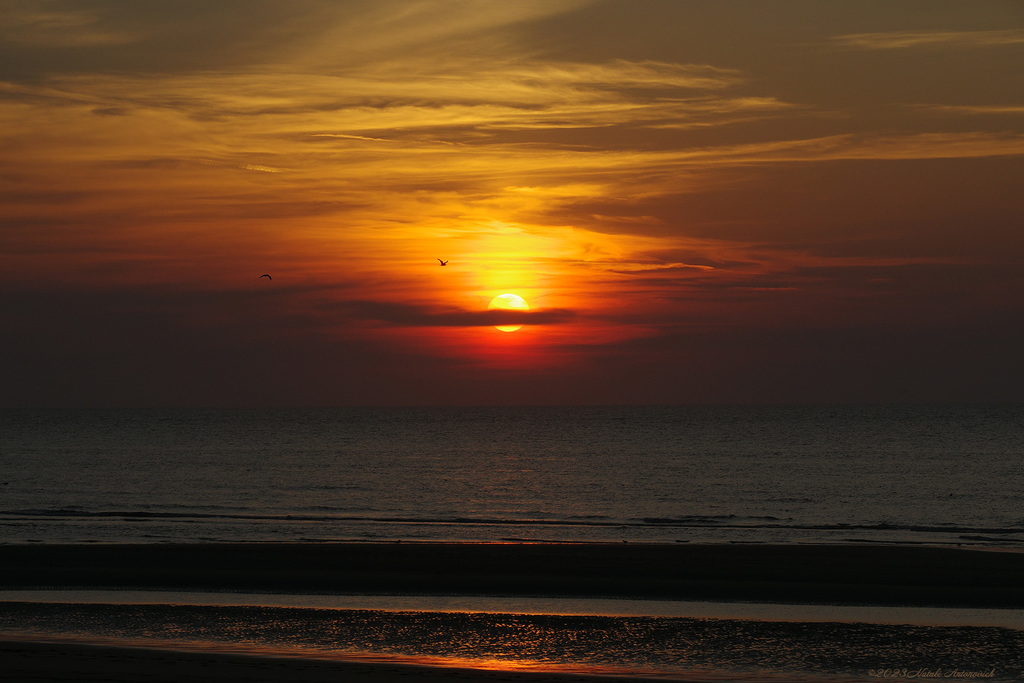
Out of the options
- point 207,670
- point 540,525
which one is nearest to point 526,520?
point 540,525

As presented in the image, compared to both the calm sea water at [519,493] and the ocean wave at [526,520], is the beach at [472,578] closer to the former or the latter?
the calm sea water at [519,493]

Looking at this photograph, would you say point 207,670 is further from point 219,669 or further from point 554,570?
point 554,570

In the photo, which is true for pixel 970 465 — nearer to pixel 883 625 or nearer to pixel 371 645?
pixel 883 625

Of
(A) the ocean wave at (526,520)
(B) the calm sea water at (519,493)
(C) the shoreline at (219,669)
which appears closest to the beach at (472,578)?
(C) the shoreline at (219,669)

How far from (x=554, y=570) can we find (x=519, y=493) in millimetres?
29108

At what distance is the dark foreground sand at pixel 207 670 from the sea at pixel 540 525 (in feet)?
2.87

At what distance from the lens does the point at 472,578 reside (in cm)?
2389

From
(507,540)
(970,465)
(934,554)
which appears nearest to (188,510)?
(507,540)

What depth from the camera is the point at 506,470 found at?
72.9 metres

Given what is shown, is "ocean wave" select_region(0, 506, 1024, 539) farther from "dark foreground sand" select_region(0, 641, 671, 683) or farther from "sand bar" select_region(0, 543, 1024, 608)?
"dark foreground sand" select_region(0, 641, 671, 683)

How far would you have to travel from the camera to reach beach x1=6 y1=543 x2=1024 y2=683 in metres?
14.8

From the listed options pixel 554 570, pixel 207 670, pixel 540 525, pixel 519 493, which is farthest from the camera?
pixel 519 493

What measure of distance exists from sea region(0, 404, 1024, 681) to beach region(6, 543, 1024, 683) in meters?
0.49

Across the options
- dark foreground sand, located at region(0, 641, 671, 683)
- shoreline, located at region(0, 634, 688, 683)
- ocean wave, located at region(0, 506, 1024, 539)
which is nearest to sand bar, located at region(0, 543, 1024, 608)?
shoreline, located at region(0, 634, 688, 683)
